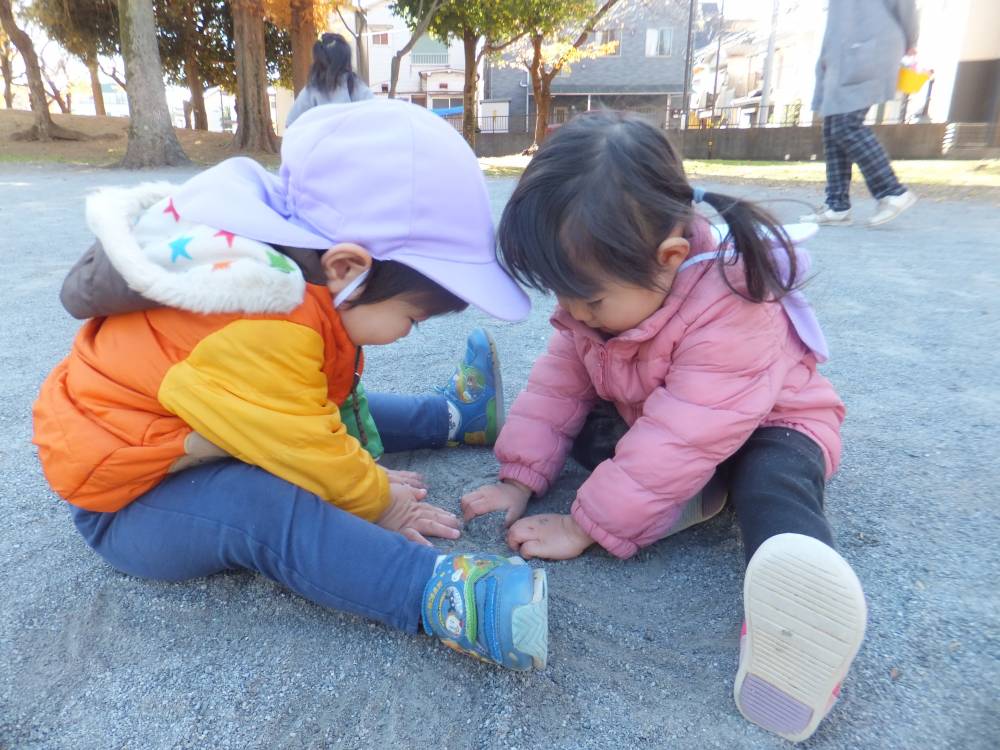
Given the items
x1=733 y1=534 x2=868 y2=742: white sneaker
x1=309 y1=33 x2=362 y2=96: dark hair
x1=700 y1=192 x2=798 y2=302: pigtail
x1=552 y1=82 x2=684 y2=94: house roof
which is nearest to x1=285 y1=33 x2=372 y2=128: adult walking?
x1=309 y1=33 x2=362 y2=96: dark hair

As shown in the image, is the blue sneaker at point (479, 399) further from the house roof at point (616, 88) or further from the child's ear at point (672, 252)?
the house roof at point (616, 88)

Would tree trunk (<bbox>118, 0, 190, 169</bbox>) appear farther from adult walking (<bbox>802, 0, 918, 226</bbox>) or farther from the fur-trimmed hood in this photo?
the fur-trimmed hood

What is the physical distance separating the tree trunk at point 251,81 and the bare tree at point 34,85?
3.20 metres

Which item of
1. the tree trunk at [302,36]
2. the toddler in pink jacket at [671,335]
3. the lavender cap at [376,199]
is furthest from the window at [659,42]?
the lavender cap at [376,199]

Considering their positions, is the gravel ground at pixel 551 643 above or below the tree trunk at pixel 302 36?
below

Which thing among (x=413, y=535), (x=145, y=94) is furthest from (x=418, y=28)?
(x=413, y=535)

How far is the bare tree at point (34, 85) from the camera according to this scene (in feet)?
35.5

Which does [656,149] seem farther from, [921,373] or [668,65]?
[668,65]

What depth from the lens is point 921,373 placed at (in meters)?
1.78

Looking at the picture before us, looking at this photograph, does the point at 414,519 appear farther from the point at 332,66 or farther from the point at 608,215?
the point at 332,66

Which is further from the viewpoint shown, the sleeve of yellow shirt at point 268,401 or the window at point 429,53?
the window at point 429,53

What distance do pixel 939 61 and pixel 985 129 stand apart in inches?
83.1

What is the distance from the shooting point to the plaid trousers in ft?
11.9

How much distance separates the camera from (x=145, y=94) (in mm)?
7816
